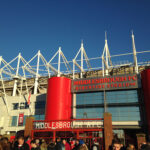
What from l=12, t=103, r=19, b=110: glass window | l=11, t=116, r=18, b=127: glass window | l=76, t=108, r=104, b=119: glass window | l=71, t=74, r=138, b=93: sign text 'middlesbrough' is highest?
l=71, t=74, r=138, b=93: sign text 'middlesbrough'

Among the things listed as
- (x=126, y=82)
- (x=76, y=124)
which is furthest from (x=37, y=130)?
(x=126, y=82)

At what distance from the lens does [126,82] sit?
28.3m

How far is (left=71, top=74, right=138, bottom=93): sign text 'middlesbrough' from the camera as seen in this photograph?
28.1 meters

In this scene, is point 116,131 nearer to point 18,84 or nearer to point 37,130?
point 37,130

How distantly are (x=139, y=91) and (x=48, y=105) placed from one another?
15391mm

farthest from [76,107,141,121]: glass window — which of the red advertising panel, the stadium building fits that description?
the red advertising panel

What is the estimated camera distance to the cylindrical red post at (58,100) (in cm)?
2809

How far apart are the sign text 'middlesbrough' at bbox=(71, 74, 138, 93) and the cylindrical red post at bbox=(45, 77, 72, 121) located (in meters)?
1.64

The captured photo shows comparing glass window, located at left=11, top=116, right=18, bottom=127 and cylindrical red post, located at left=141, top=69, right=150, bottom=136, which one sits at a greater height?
cylindrical red post, located at left=141, top=69, right=150, bottom=136

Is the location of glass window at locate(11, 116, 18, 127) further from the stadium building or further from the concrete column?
the concrete column

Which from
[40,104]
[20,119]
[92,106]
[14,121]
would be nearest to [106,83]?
[92,106]

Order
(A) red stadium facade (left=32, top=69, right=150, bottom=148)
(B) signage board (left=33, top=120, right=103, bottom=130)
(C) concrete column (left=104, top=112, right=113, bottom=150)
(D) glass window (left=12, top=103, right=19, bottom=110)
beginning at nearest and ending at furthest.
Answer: (C) concrete column (left=104, top=112, right=113, bottom=150), (B) signage board (left=33, top=120, right=103, bottom=130), (A) red stadium facade (left=32, top=69, right=150, bottom=148), (D) glass window (left=12, top=103, right=19, bottom=110)

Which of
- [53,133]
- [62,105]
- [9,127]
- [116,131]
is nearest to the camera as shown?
[53,133]

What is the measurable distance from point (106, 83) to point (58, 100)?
29.0ft
